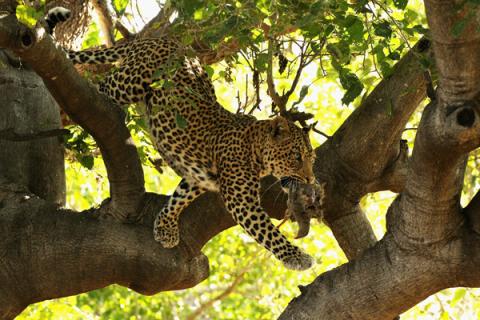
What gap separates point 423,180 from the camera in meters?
3.62

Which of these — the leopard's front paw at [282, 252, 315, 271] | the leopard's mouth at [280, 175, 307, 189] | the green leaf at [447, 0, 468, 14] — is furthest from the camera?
the leopard's mouth at [280, 175, 307, 189]

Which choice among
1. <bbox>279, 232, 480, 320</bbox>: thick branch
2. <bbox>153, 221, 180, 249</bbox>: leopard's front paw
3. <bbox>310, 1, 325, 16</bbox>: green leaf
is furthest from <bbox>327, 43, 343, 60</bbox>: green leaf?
<bbox>153, 221, 180, 249</bbox>: leopard's front paw

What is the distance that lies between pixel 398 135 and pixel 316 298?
188cm

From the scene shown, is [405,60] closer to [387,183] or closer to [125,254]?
[387,183]

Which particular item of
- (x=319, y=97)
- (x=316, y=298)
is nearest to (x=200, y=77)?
(x=316, y=298)

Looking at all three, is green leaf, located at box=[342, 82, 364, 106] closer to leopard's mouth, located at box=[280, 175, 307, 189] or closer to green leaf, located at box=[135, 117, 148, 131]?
leopard's mouth, located at box=[280, 175, 307, 189]

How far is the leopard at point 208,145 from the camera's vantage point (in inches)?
213

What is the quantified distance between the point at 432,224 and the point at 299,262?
5.68ft

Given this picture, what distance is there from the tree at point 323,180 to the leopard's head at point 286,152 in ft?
0.54

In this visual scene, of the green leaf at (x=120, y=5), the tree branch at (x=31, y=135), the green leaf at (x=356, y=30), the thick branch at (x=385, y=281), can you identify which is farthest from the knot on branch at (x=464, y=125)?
the tree branch at (x=31, y=135)

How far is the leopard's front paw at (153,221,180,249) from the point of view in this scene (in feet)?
17.5

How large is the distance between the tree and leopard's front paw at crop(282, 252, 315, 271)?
1.64 ft

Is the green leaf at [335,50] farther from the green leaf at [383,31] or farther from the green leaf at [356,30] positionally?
the green leaf at [383,31]

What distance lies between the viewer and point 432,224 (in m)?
3.77
